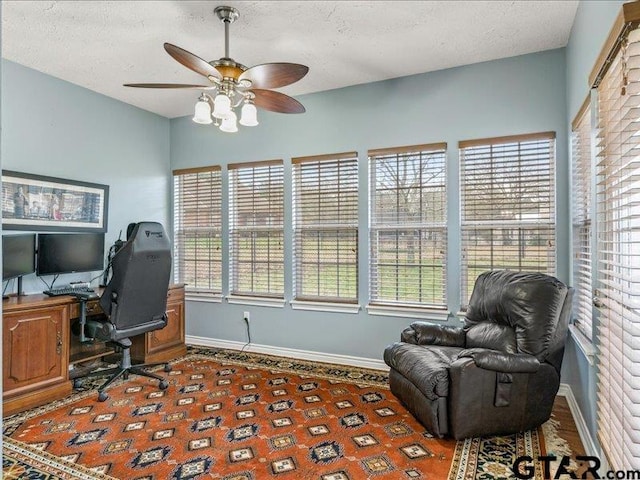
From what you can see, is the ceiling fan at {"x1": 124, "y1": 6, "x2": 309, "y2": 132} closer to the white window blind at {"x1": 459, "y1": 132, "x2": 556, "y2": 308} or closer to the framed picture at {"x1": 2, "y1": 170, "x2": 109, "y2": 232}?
the framed picture at {"x1": 2, "y1": 170, "x2": 109, "y2": 232}

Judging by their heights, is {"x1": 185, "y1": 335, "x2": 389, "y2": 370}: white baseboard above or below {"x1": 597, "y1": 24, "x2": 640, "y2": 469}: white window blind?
below

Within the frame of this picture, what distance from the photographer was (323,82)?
4.00 meters

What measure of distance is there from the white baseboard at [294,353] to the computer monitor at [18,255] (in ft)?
6.29

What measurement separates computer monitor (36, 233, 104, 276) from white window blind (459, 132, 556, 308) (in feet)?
11.2

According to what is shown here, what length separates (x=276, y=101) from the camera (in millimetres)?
3016

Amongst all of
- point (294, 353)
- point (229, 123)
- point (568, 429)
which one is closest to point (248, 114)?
point (229, 123)

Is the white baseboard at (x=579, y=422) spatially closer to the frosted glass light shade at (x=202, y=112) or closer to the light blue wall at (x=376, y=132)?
the light blue wall at (x=376, y=132)

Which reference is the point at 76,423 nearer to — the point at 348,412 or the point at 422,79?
the point at 348,412

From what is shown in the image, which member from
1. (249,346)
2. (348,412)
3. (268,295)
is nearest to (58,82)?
(268,295)

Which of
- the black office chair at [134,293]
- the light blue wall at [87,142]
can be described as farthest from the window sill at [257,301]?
the light blue wall at [87,142]

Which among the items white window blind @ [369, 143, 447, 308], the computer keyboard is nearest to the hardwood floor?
white window blind @ [369, 143, 447, 308]

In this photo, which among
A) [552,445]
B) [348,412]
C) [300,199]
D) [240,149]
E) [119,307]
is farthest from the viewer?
[240,149]

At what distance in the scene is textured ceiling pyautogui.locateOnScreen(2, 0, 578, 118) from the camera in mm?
2795

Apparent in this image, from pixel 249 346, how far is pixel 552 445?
2.96 m
